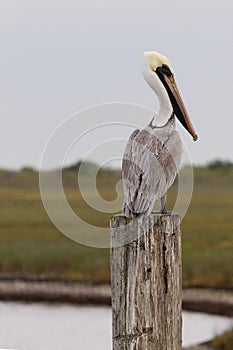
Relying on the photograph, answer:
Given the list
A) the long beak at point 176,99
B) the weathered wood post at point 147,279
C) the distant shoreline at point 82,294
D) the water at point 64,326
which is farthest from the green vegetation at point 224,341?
the weathered wood post at point 147,279

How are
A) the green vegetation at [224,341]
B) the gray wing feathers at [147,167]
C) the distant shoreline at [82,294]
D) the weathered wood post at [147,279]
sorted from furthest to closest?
the distant shoreline at [82,294] < the green vegetation at [224,341] < the gray wing feathers at [147,167] < the weathered wood post at [147,279]

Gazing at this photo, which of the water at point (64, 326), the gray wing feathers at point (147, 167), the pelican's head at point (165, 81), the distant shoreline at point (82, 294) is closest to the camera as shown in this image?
the gray wing feathers at point (147, 167)

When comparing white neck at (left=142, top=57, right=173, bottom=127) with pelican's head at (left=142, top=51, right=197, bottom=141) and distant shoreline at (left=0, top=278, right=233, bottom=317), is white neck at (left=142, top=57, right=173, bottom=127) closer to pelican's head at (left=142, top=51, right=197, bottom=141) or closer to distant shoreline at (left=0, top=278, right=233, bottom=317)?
pelican's head at (left=142, top=51, right=197, bottom=141)

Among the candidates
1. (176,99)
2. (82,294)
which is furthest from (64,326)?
(176,99)

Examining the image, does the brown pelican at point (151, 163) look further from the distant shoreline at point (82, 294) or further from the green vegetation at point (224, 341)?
the distant shoreline at point (82, 294)

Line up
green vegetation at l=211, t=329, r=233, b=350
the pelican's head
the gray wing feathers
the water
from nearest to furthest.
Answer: the gray wing feathers → the pelican's head → green vegetation at l=211, t=329, r=233, b=350 → the water

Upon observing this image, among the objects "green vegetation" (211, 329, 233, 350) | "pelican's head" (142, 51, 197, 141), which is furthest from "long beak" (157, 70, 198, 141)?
"green vegetation" (211, 329, 233, 350)

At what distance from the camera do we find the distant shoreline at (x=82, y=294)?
1088 cm

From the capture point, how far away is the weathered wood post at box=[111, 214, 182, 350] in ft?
9.09

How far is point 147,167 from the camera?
2.91m

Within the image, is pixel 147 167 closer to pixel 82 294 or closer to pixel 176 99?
pixel 176 99

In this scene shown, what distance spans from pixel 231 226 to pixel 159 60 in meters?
11.7

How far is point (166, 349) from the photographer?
2.81 meters

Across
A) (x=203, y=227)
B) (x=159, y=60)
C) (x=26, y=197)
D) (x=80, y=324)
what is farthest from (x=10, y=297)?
(x=159, y=60)
